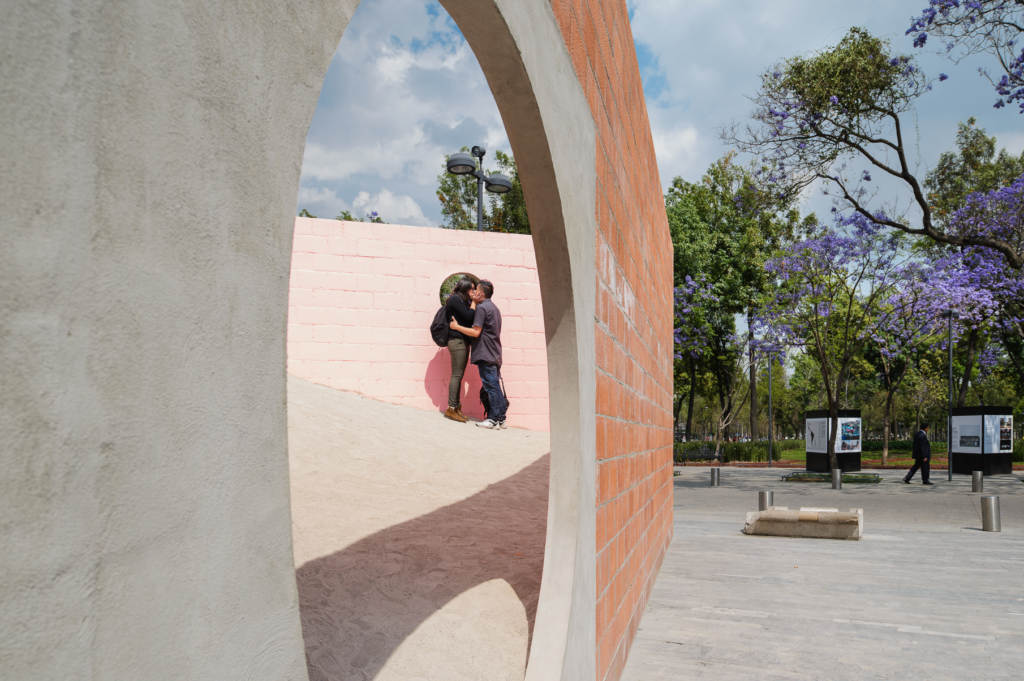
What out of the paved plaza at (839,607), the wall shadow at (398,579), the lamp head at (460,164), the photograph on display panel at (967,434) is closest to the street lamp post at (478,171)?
the lamp head at (460,164)

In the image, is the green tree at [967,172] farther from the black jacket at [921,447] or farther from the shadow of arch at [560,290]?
the shadow of arch at [560,290]

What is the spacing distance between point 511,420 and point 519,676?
8498mm

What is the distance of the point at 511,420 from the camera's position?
10969 mm

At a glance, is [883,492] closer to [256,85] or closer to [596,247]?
[596,247]

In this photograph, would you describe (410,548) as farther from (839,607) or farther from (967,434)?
(967,434)

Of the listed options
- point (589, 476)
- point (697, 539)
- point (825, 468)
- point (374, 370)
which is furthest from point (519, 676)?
point (825, 468)

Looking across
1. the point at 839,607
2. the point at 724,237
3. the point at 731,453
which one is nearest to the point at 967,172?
the point at 724,237

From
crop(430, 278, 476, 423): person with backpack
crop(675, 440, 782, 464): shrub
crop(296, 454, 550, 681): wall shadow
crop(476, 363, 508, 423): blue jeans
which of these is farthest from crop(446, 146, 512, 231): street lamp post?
crop(675, 440, 782, 464): shrub

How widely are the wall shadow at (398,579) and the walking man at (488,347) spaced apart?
483cm

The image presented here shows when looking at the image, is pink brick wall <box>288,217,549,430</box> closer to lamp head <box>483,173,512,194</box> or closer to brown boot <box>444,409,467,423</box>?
brown boot <box>444,409,467,423</box>

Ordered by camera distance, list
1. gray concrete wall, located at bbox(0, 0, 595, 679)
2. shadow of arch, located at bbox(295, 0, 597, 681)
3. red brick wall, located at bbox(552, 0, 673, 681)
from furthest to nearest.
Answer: red brick wall, located at bbox(552, 0, 673, 681), shadow of arch, located at bbox(295, 0, 597, 681), gray concrete wall, located at bbox(0, 0, 595, 679)

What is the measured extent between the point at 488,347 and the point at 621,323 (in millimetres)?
6419

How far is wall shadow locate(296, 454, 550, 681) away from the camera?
2688 mm

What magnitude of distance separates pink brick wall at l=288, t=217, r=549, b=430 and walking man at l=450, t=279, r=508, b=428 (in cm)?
88
